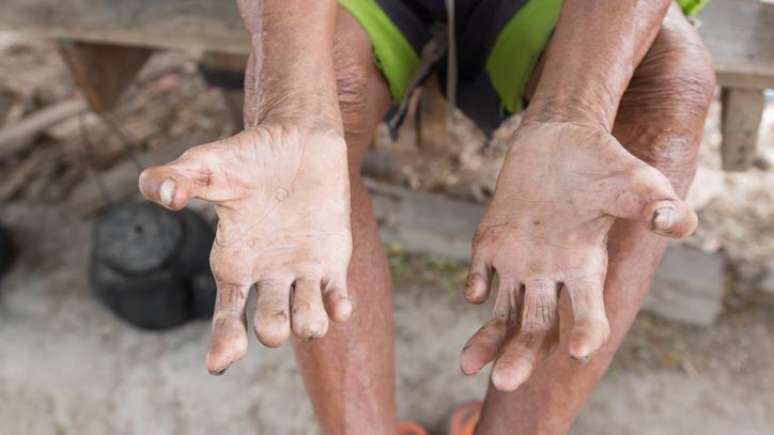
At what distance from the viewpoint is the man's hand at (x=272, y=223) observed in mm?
1043

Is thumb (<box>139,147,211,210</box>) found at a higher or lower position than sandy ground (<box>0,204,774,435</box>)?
higher

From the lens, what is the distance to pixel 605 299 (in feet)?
4.11

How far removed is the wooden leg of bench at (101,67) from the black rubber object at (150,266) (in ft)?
1.46

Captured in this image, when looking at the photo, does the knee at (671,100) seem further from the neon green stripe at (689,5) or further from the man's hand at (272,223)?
the man's hand at (272,223)

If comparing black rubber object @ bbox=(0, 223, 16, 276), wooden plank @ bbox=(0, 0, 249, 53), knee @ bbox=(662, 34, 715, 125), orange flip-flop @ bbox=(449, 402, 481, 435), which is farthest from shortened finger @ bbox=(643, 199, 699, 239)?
black rubber object @ bbox=(0, 223, 16, 276)

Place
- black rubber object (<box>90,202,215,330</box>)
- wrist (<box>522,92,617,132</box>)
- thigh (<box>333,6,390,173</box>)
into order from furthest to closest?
1. black rubber object (<box>90,202,215,330</box>)
2. thigh (<box>333,6,390,173</box>)
3. wrist (<box>522,92,617,132</box>)

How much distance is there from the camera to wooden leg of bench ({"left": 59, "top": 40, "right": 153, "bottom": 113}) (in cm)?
235

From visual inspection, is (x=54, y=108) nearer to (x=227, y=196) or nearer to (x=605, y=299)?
(x=227, y=196)

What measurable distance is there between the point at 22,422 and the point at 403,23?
1548mm

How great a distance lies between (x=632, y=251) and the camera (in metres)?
1.26

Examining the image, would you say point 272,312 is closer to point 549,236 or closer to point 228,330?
point 228,330

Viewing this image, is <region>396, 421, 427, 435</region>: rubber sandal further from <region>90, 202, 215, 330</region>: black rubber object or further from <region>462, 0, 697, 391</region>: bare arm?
<region>90, 202, 215, 330</region>: black rubber object

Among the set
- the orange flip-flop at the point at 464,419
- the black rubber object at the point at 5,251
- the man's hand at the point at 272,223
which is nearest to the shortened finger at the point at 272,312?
the man's hand at the point at 272,223

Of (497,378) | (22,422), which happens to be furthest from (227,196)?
(22,422)
